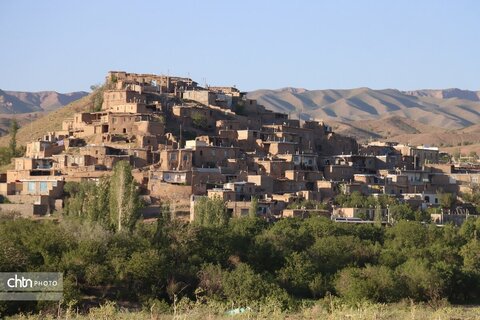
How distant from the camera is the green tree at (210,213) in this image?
1010 inches

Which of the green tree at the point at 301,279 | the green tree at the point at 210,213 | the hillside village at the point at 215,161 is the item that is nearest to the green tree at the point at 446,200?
the hillside village at the point at 215,161

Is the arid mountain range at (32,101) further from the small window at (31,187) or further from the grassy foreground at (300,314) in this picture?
the grassy foreground at (300,314)

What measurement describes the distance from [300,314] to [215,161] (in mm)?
13520

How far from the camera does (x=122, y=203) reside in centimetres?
2345

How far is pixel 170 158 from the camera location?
30422 millimetres

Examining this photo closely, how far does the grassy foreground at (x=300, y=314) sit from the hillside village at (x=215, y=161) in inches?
334

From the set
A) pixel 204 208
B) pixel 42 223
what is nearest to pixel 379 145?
pixel 204 208

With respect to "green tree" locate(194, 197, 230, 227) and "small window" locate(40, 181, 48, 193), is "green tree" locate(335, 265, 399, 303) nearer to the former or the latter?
"green tree" locate(194, 197, 230, 227)

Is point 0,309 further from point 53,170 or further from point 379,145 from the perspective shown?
point 379,145

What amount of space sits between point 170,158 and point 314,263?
831 centimetres

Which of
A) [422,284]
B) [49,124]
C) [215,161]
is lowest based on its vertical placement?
[422,284]

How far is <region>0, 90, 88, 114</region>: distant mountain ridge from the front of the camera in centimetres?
11044

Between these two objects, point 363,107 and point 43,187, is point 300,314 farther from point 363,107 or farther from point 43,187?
point 363,107

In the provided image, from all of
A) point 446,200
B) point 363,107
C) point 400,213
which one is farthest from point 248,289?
point 363,107
